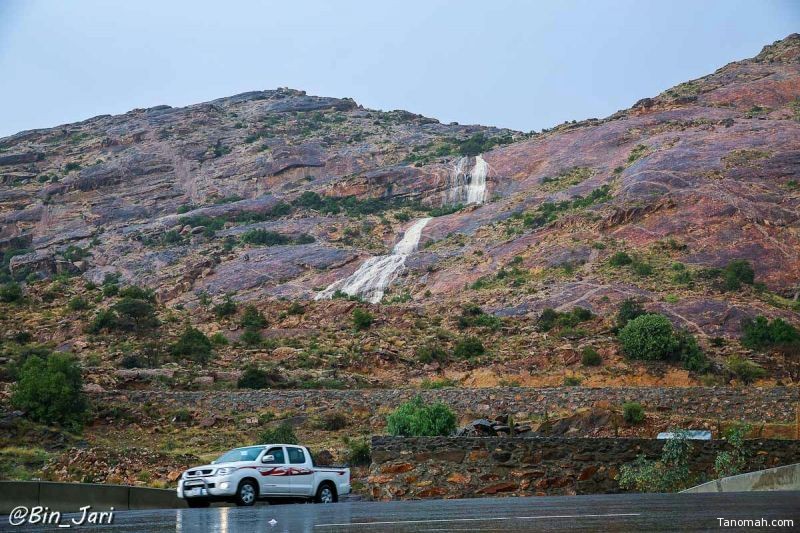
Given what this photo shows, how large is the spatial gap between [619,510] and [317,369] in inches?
1603

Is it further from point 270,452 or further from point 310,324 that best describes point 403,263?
point 270,452

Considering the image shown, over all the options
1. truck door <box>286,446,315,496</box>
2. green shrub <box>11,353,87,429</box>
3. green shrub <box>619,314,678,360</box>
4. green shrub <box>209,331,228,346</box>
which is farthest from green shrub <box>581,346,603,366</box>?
truck door <box>286,446,315,496</box>

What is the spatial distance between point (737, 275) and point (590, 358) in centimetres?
1964

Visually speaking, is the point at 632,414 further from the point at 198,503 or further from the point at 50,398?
the point at 198,503

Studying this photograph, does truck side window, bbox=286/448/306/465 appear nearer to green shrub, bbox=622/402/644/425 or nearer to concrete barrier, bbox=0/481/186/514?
concrete barrier, bbox=0/481/186/514

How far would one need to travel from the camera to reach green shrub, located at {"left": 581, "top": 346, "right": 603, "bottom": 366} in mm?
51562

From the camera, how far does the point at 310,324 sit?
6191 cm

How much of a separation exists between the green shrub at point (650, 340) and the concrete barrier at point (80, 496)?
117ft

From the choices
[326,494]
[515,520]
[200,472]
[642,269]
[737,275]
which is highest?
[642,269]

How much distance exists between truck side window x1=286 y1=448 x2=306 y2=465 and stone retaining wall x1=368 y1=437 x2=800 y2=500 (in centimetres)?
153

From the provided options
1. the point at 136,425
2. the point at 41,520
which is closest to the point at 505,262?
the point at 136,425

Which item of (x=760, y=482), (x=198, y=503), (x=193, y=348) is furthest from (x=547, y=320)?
(x=198, y=503)

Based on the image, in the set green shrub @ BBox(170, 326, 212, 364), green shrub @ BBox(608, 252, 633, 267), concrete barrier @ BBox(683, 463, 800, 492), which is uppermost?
green shrub @ BBox(608, 252, 633, 267)

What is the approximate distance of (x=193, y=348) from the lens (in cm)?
5341
